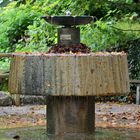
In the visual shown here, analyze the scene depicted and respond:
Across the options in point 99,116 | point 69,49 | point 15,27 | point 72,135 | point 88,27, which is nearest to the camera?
point 72,135

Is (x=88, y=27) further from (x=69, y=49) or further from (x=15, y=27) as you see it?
(x=69, y=49)

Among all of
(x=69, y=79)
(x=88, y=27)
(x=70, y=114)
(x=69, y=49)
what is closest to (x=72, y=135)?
(x=70, y=114)

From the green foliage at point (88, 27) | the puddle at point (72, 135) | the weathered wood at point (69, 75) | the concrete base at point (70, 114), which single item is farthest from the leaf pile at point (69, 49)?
the green foliage at point (88, 27)

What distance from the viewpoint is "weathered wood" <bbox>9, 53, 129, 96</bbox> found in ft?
22.8

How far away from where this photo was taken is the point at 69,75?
6.95 meters

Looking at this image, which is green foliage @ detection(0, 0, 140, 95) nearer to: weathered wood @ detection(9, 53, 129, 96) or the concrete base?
the concrete base

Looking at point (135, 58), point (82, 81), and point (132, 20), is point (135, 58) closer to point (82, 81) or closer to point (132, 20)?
point (132, 20)

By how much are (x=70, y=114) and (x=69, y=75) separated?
59 centimetres

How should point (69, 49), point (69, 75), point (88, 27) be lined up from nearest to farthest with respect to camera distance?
point (69, 75)
point (69, 49)
point (88, 27)

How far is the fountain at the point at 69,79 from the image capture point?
22.9 feet

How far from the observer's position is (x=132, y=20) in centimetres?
1473

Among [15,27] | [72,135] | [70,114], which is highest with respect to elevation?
[15,27]

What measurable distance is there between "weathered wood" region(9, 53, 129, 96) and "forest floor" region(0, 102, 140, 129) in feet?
5.09

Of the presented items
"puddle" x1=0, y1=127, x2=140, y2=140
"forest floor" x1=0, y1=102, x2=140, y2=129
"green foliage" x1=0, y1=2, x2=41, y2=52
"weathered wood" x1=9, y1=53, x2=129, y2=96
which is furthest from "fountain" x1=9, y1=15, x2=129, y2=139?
"green foliage" x1=0, y1=2, x2=41, y2=52
